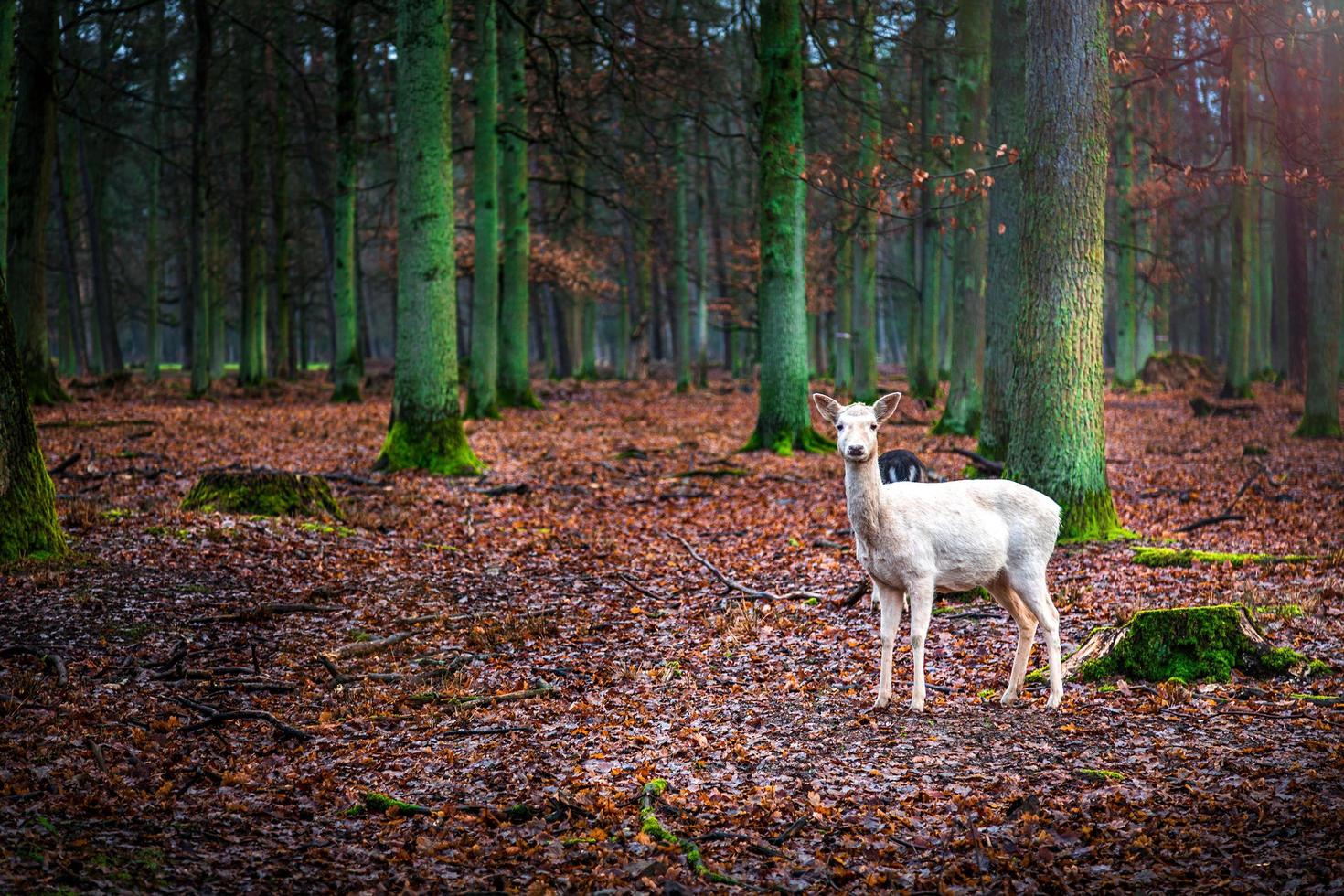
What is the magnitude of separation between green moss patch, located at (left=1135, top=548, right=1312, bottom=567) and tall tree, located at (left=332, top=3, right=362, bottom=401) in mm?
17964

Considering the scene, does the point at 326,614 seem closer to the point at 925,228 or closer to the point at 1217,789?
the point at 1217,789

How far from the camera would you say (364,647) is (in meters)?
7.61

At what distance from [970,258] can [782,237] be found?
12.6 ft

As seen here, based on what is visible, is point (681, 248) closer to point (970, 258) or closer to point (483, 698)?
point (970, 258)

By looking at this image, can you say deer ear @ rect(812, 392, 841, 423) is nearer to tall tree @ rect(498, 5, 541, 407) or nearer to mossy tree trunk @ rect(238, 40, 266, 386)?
tall tree @ rect(498, 5, 541, 407)

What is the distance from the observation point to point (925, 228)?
92.1ft

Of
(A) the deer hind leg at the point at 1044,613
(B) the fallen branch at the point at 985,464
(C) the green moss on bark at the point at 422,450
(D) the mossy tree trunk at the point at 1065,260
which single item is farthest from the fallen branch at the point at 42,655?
(B) the fallen branch at the point at 985,464

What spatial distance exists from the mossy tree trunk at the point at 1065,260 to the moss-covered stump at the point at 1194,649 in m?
3.27

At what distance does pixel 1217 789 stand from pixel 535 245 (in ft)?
98.5

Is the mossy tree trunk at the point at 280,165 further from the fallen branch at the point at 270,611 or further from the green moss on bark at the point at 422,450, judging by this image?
the fallen branch at the point at 270,611

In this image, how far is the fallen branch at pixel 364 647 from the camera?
7.47 meters

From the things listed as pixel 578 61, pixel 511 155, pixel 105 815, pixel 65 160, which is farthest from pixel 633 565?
pixel 65 160

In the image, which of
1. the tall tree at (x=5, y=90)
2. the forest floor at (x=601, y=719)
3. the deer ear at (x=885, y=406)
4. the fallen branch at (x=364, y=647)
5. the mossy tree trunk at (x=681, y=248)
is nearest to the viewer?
the forest floor at (x=601, y=719)

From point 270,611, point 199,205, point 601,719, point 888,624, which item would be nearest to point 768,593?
point 888,624
